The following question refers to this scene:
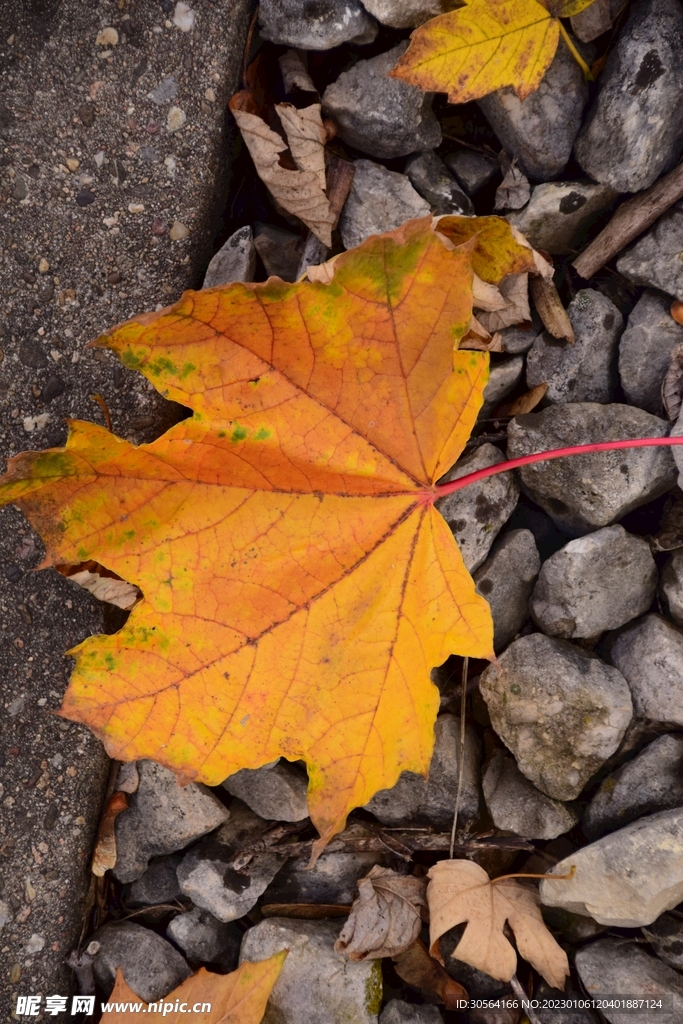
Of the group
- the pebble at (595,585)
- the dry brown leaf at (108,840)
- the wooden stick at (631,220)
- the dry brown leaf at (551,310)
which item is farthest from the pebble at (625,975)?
the wooden stick at (631,220)

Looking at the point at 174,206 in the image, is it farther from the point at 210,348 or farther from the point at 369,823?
the point at 369,823

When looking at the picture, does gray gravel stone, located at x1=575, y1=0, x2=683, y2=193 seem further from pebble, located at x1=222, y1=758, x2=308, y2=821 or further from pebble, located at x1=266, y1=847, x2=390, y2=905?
pebble, located at x1=266, y1=847, x2=390, y2=905

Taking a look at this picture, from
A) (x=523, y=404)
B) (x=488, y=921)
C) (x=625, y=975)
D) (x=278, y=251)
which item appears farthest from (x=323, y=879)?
(x=278, y=251)

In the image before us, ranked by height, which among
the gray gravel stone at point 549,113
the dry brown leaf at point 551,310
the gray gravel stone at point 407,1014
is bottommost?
the gray gravel stone at point 407,1014

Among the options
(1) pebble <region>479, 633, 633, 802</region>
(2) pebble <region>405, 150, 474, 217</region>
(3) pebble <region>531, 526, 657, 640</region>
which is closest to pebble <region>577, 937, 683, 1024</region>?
(1) pebble <region>479, 633, 633, 802</region>

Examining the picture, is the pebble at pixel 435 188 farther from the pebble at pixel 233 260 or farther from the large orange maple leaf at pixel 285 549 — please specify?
the large orange maple leaf at pixel 285 549

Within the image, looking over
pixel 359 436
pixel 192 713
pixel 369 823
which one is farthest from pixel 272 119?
pixel 369 823

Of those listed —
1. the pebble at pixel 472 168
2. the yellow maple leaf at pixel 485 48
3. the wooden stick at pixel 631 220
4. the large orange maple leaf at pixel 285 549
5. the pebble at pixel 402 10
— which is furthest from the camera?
the pebble at pixel 472 168
